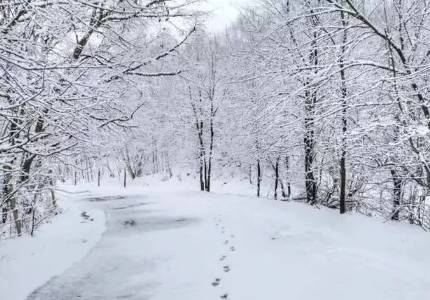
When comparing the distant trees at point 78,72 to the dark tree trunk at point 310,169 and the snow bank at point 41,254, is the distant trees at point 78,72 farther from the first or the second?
the dark tree trunk at point 310,169

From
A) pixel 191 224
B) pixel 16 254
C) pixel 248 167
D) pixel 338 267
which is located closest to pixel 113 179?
pixel 248 167

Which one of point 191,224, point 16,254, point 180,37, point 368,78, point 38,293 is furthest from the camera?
point 191,224

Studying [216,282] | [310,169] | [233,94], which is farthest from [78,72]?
[233,94]

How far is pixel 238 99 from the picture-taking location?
80.2 ft

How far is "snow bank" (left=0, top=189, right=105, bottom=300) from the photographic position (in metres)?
6.71

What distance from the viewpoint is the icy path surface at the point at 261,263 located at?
19.2ft

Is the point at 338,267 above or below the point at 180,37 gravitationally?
below

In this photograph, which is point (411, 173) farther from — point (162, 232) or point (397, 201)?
point (162, 232)

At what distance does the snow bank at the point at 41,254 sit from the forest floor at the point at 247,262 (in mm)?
38

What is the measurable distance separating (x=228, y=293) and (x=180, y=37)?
374 centimetres

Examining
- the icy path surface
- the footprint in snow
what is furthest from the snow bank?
the footprint in snow

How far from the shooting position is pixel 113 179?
53.6 m

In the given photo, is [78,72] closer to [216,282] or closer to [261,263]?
[216,282]

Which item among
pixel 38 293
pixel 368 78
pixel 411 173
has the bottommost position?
pixel 38 293
